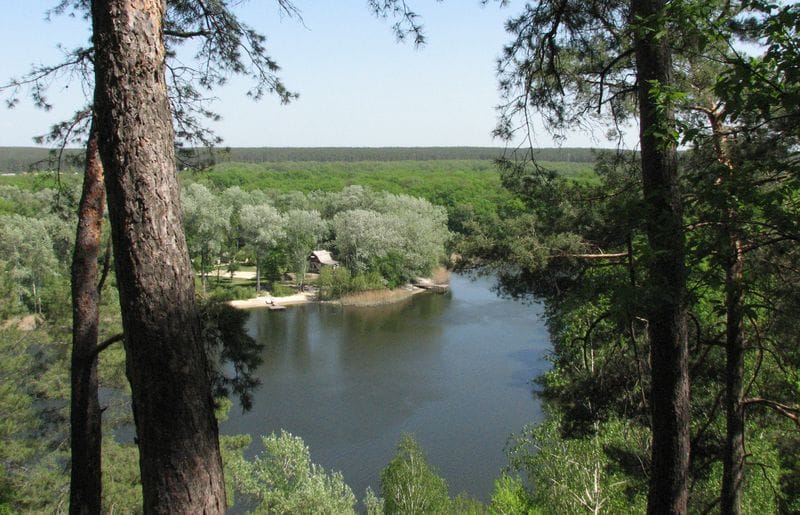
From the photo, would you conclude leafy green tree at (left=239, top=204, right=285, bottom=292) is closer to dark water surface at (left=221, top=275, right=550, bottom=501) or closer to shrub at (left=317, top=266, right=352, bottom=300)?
shrub at (left=317, top=266, right=352, bottom=300)

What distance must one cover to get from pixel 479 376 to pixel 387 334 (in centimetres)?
557

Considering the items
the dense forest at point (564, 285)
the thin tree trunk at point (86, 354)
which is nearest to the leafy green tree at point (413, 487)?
the dense forest at point (564, 285)

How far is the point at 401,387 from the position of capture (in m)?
15.2

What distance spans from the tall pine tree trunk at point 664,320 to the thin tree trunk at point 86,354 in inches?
116

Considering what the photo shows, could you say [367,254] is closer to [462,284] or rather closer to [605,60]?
[462,284]

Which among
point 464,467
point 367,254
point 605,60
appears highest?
point 605,60

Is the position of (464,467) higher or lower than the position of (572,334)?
lower

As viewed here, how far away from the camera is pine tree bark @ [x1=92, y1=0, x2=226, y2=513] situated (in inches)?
70.8

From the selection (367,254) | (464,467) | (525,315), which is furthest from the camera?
(367,254)

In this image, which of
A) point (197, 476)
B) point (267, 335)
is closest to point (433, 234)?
point (267, 335)

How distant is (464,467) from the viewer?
11336 mm

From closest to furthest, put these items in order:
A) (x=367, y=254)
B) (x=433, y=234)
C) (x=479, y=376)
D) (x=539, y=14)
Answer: (x=539, y=14) → (x=479, y=376) → (x=367, y=254) → (x=433, y=234)

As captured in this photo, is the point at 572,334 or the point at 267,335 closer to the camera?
the point at 572,334

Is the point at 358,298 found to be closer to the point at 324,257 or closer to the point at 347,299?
the point at 347,299
